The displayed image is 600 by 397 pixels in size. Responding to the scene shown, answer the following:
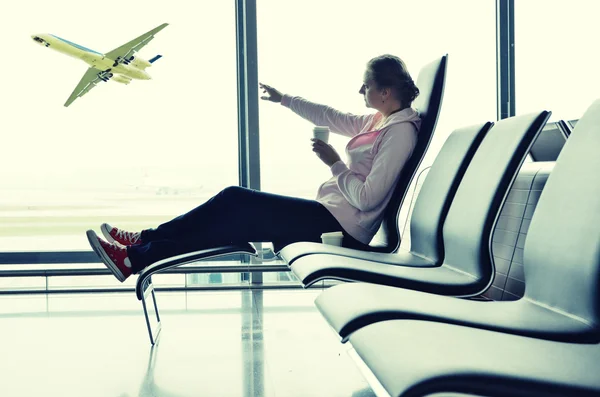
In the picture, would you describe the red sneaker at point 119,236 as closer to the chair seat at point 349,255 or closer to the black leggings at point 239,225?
the black leggings at point 239,225

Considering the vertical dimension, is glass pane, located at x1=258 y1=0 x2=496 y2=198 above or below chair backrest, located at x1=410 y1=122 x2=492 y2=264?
above

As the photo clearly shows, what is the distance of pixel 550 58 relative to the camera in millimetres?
3969

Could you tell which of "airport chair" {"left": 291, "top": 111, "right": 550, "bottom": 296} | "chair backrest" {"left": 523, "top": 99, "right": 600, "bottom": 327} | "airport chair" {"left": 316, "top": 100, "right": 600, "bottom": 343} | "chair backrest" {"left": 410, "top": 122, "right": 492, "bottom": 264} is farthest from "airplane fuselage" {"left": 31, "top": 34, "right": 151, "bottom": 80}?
"chair backrest" {"left": 523, "top": 99, "right": 600, "bottom": 327}

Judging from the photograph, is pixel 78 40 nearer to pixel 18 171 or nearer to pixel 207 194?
pixel 18 171

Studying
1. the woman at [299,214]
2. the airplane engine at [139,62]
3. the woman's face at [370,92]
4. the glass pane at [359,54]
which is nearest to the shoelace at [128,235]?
the woman at [299,214]

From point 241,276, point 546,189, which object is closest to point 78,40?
point 241,276

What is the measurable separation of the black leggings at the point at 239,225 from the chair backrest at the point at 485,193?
731mm

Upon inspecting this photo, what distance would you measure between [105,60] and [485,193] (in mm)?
2809

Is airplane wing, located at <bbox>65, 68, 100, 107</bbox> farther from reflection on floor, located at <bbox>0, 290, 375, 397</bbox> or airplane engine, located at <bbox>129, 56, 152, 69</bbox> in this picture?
reflection on floor, located at <bbox>0, 290, 375, 397</bbox>

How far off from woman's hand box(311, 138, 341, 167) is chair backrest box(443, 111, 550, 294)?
63cm

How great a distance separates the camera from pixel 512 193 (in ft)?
6.42

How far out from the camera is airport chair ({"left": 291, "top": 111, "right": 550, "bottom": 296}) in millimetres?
1677

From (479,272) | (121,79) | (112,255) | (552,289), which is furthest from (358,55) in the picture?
(552,289)

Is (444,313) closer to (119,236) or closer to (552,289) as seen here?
(552,289)
